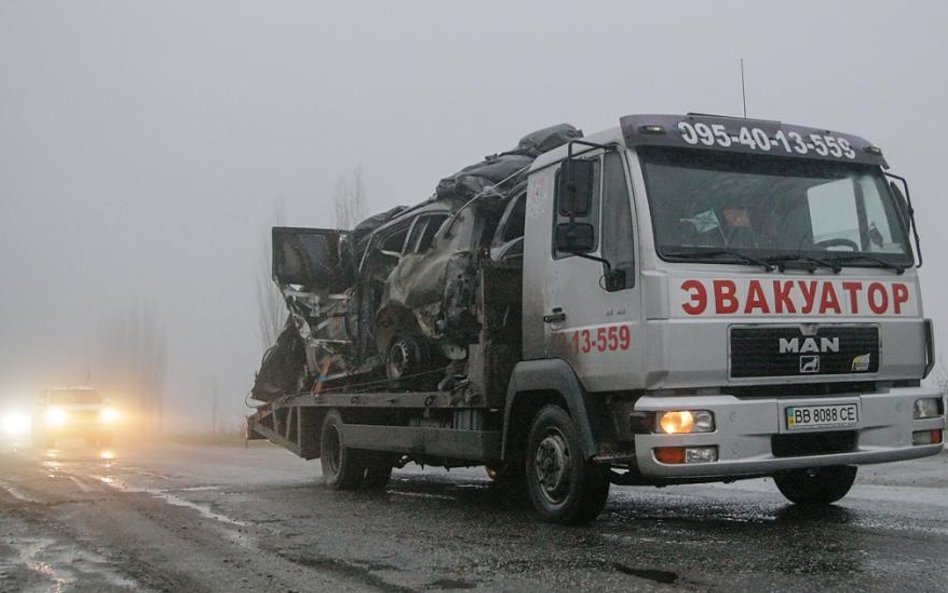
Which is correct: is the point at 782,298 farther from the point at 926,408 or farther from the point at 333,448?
the point at 333,448

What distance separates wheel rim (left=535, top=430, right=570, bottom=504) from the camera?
23.7ft

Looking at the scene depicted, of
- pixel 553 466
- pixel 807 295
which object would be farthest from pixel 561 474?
pixel 807 295

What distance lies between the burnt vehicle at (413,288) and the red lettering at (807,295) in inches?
89.9

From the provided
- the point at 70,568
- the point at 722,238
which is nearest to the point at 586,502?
the point at 722,238

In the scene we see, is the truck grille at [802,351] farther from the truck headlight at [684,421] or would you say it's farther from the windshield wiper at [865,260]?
the windshield wiper at [865,260]

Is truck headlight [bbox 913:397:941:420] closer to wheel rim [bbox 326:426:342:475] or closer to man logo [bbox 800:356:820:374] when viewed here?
man logo [bbox 800:356:820:374]

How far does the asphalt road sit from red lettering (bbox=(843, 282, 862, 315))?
1456 mm

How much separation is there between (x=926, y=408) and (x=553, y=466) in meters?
2.63

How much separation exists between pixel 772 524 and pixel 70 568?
15.3 feet

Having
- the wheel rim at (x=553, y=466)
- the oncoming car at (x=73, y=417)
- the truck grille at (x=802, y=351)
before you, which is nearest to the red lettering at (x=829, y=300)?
the truck grille at (x=802, y=351)

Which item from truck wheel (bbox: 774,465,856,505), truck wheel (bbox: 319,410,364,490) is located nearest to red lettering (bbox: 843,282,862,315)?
truck wheel (bbox: 774,465,856,505)

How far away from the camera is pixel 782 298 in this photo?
6.62 metres

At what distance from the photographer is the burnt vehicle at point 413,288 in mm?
8383

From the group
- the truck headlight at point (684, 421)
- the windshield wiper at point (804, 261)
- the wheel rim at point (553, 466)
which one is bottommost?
the wheel rim at point (553, 466)
